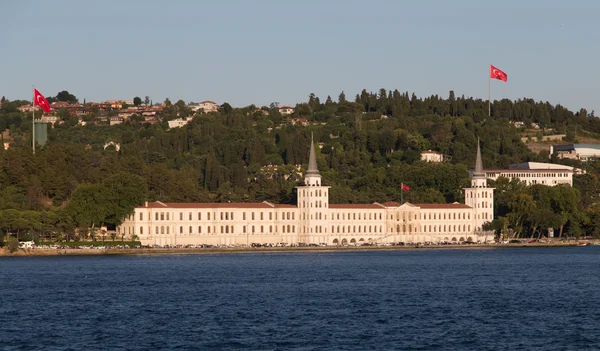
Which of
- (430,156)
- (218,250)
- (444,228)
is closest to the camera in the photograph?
(218,250)

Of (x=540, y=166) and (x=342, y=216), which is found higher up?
(x=540, y=166)

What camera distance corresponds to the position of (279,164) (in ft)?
508

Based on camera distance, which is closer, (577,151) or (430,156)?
(430,156)

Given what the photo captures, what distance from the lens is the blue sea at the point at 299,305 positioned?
39.5 meters

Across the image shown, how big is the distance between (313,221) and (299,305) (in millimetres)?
58123

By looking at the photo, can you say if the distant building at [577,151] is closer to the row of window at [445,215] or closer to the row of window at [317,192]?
the row of window at [445,215]

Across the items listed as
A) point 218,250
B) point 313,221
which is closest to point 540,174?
point 313,221

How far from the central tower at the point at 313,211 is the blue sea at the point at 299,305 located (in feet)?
84.8

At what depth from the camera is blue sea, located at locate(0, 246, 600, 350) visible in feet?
129

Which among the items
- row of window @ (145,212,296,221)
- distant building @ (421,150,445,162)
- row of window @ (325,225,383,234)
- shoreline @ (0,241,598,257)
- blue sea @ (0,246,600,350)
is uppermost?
distant building @ (421,150,445,162)

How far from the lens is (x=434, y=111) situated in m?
193

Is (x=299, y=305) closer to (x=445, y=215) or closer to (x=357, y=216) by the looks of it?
(x=357, y=216)

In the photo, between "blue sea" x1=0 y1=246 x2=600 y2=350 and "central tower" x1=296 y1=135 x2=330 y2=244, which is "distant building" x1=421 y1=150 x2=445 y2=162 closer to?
"central tower" x1=296 y1=135 x2=330 y2=244

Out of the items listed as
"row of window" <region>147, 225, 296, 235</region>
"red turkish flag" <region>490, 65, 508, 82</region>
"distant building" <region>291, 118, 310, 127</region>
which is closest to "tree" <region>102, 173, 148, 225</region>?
"row of window" <region>147, 225, 296, 235</region>
